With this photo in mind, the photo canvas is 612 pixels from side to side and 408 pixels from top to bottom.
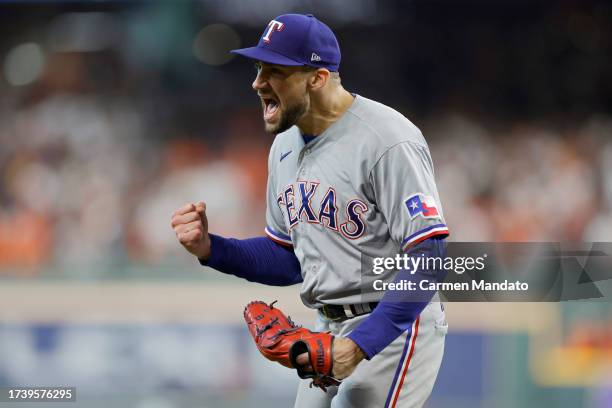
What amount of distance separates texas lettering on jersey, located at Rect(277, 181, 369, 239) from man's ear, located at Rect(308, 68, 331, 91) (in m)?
0.26

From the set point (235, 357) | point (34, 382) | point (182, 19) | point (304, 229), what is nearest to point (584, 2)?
point (182, 19)

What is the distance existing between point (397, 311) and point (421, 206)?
27 centimetres

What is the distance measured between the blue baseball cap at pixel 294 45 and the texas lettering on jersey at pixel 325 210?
34 centimetres

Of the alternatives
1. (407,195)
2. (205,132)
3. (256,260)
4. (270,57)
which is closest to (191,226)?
(256,260)

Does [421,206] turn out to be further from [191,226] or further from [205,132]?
[205,132]

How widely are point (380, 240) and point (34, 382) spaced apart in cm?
315

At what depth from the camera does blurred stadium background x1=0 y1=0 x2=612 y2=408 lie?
586cm

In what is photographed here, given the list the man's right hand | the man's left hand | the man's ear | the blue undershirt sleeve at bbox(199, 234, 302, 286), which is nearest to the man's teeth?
the man's ear

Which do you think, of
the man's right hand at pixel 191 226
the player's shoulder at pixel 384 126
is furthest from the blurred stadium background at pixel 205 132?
the player's shoulder at pixel 384 126

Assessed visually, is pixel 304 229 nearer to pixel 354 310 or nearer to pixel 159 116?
pixel 354 310

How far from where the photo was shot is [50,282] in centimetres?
595

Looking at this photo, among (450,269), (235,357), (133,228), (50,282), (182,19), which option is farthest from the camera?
(182,19)

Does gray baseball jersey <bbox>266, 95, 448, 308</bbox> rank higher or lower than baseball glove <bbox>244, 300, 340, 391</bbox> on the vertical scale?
higher

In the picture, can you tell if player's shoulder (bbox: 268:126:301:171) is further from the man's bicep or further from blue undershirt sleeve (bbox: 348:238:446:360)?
blue undershirt sleeve (bbox: 348:238:446:360)
